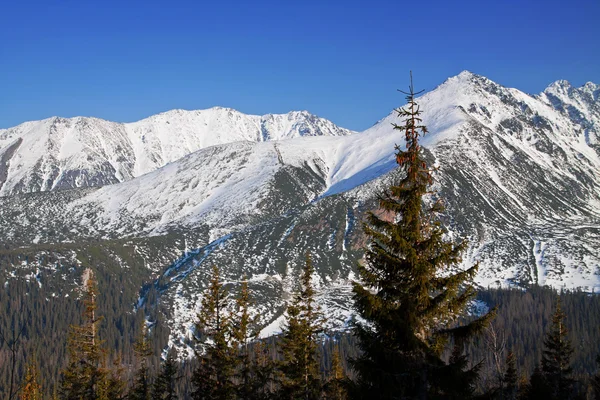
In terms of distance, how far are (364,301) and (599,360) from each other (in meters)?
36.1

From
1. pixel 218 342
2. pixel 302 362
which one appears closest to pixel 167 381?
pixel 218 342

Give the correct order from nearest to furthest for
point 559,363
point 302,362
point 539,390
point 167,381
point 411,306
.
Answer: point 411,306 < point 302,362 < point 539,390 < point 559,363 < point 167,381

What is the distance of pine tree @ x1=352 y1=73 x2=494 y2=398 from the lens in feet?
73.8

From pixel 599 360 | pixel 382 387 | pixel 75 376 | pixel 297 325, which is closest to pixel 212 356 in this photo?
pixel 297 325

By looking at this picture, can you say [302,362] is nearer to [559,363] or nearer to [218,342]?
[218,342]

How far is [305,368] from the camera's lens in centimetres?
4231

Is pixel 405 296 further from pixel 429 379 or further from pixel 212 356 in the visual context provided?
pixel 212 356

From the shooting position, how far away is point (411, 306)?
904 inches

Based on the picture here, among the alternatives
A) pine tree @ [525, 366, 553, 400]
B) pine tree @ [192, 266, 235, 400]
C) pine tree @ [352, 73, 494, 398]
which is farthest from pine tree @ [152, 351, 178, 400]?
pine tree @ [352, 73, 494, 398]

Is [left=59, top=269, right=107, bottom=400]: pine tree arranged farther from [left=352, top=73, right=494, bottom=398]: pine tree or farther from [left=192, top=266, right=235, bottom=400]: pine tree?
[left=352, top=73, right=494, bottom=398]: pine tree

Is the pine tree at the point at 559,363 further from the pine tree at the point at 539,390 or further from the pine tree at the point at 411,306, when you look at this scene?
the pine tree at the point at 411,306

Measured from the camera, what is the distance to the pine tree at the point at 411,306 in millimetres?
22484

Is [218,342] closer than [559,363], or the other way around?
[218,342]

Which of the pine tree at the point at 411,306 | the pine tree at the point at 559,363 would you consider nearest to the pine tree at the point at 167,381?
the pine tree at the point at 559,363
